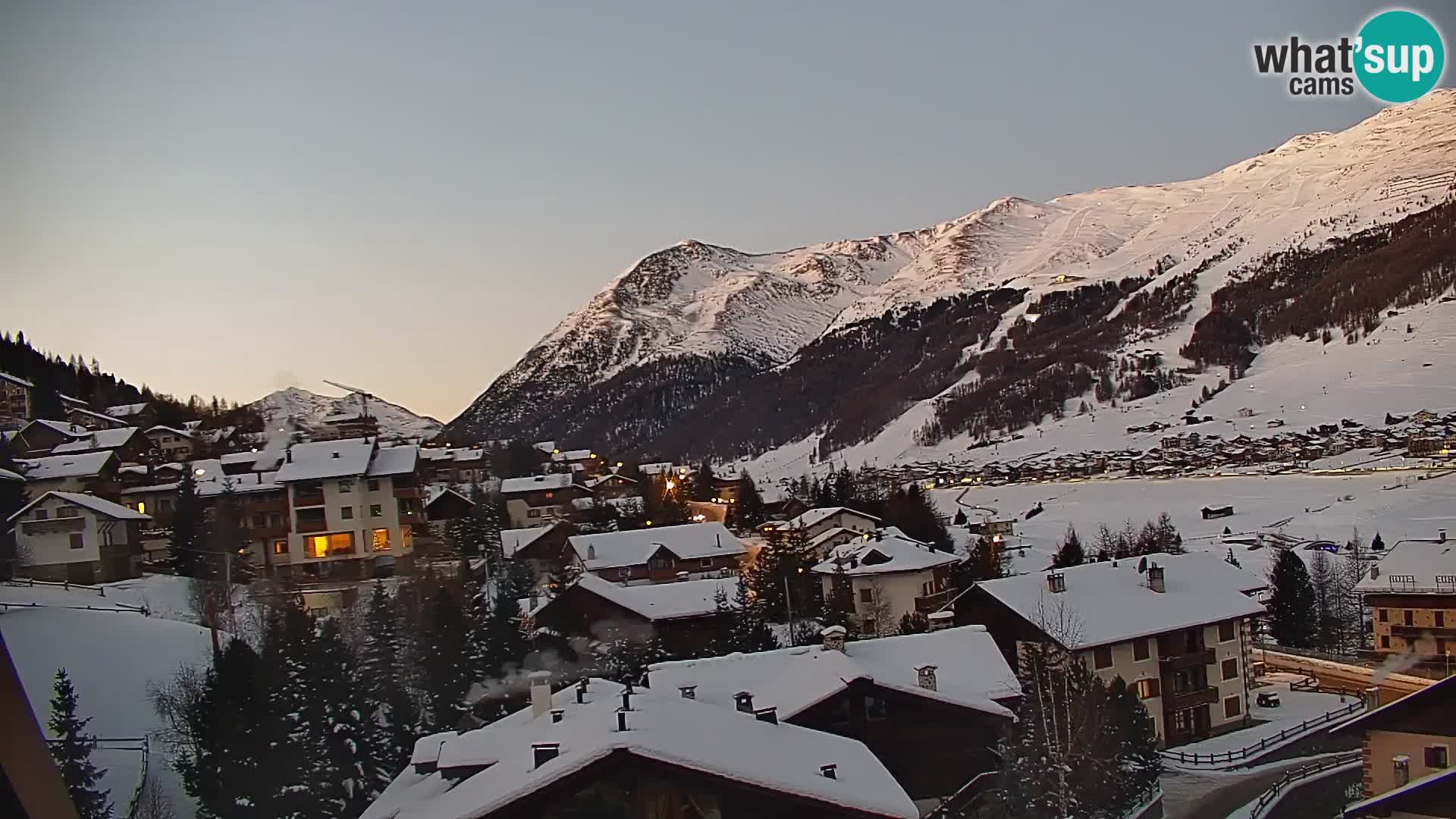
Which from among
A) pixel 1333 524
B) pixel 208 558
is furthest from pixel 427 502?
pixel 1333 524

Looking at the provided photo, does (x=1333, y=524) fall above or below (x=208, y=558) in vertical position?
below

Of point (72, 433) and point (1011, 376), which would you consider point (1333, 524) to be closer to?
point (72, 433)

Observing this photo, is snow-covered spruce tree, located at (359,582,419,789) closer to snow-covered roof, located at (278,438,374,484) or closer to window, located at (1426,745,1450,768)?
snow-covered roof, located at (278,438,374,484)

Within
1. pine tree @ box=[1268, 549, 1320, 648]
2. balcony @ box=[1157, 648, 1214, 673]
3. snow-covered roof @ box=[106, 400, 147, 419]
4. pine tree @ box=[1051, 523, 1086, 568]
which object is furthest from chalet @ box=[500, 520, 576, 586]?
pine tree @ box=[1268, 549, 1320, 648]

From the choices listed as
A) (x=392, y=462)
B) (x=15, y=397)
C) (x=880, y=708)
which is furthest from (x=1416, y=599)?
(x=392, y=462)

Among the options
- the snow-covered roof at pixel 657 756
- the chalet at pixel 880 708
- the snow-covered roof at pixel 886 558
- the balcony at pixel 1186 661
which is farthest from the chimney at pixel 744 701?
the snow-covered roof at pixel 886 558
